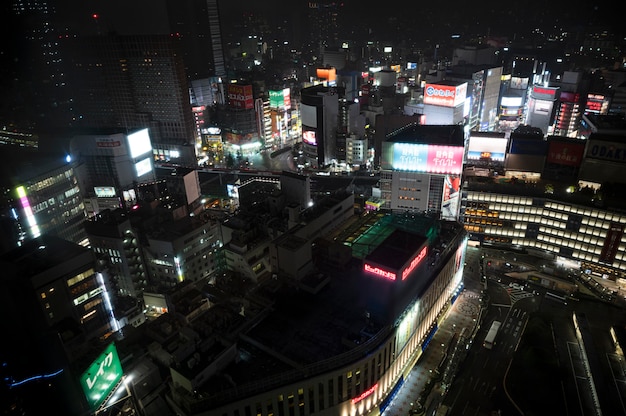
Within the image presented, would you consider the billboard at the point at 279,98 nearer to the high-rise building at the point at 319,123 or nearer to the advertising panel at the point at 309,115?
the high-rise building at the point at 319,123

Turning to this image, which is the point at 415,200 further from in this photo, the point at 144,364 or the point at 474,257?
the point at 144,364

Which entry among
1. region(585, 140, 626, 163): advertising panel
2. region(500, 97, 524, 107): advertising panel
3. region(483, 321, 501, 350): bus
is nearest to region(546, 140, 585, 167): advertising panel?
region(585, 140, 626, 163): advertising panel

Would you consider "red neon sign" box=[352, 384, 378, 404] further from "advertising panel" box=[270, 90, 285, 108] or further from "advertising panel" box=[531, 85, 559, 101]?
"advertising panel" box=[531, 85, 559, 101]

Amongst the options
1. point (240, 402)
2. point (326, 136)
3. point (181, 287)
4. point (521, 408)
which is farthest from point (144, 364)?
point (326, 136)

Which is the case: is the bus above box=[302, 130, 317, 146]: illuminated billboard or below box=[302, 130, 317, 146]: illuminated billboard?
below

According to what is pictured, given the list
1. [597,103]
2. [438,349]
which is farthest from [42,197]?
[597,103]

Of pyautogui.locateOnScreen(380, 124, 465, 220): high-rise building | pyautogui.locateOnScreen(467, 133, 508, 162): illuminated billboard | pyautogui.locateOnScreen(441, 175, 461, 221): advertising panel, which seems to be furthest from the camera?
pyautogui.locateOnScreen(467, 133, 508, 162): illuminated billboard
